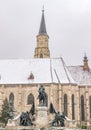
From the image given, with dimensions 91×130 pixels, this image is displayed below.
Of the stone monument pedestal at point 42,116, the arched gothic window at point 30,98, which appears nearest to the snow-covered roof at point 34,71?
the arched gothic window at point 30,98

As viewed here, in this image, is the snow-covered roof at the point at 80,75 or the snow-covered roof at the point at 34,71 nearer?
the snow-covered roof at the point at 34,71

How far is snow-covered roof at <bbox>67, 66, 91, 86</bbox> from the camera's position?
251 feet

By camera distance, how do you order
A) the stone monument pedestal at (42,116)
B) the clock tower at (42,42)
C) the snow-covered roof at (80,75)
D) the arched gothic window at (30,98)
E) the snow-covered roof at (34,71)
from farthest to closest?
the clock tower at (42,42) < the snow-covered roof at (80,75) < the snow-covered roof at (34,71) < the arched gothic window at (30,98) < the stone monument pedestal at (42,116)

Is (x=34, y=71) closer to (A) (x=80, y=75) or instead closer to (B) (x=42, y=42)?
(A) (x=80, y=75)

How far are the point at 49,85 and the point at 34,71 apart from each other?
628 centimetres

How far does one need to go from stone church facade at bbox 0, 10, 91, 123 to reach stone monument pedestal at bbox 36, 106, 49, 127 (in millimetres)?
28316

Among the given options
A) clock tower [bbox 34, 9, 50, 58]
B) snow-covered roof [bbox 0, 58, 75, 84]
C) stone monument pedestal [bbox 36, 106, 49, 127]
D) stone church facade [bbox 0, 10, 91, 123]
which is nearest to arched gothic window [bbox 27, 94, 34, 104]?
stone church facade [bbox 0, 10, 91, 123]

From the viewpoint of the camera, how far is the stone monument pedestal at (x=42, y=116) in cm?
4112

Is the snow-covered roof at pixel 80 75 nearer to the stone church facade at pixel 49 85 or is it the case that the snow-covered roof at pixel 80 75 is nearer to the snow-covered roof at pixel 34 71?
the stone church facade at pixel 49 85

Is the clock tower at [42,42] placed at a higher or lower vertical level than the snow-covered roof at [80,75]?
higher

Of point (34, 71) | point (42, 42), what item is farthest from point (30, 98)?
point (42, 42)

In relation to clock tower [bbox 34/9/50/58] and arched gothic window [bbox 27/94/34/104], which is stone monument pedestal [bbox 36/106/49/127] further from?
clock tower [bbox 34/9/50/58]

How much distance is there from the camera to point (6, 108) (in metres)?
63.8

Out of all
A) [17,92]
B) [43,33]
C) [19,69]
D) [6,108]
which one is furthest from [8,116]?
[43,33]
